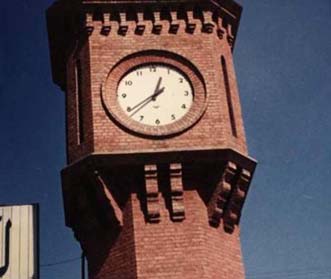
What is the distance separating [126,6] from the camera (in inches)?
590

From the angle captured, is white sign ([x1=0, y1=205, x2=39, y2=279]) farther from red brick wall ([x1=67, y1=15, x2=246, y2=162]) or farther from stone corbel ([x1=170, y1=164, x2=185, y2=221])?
stone corbel ([x1=170, y1=164, x2=185, y2=221])

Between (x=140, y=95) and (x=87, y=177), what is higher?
(x=140, y=95)

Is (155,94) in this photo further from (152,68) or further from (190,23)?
(190,23)

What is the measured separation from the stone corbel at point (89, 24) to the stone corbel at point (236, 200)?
4.29 metres

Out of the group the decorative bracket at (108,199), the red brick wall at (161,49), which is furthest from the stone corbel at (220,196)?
the decorative bracket at (108,199)

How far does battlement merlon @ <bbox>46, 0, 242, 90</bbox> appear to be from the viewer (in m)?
14.9

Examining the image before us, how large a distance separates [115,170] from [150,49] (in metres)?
2.81

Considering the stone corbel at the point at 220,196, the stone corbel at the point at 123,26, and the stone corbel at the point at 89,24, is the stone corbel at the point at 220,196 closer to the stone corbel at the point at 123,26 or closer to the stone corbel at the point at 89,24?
the stone corbel at the point at 123,26

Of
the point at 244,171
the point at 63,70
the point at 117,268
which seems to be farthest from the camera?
the point at 63,70

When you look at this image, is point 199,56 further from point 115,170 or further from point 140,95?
point 115,170

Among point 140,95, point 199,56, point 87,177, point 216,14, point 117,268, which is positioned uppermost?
point 216,14

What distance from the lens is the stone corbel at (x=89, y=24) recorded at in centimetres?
1480

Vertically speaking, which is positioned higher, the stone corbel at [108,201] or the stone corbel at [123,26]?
the stone corbel at [123,26]

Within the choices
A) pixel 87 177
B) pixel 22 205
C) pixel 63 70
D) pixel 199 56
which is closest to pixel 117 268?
pixel 87 177
